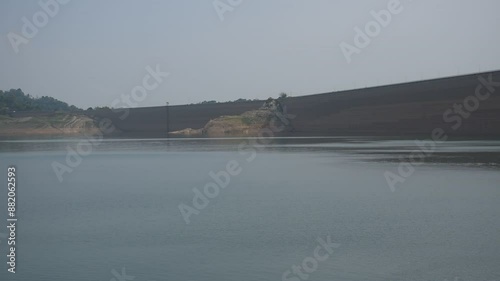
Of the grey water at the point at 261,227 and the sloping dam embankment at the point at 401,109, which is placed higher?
the sloping dam embankment at the point at 401,109

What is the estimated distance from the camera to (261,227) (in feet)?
40.5

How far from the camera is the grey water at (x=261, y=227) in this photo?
9.38 meters

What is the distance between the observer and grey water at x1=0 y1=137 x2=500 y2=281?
369 inches

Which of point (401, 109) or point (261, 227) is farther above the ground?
point (401, 109)

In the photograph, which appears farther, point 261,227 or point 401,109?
point 401,109

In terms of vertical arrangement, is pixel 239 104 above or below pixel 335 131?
above

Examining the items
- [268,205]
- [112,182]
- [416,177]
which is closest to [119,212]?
[268,205]

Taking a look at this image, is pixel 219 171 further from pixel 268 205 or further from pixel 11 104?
pixel 11 104

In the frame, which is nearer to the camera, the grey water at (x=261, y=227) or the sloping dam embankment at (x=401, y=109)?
the grey water at (x=261, y=227)

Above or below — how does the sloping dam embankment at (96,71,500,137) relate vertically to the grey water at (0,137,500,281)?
above

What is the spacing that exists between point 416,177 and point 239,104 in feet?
205

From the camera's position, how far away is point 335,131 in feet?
210

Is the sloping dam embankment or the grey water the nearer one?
the grey water

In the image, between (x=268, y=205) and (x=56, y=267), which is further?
(x=268, y=205)
